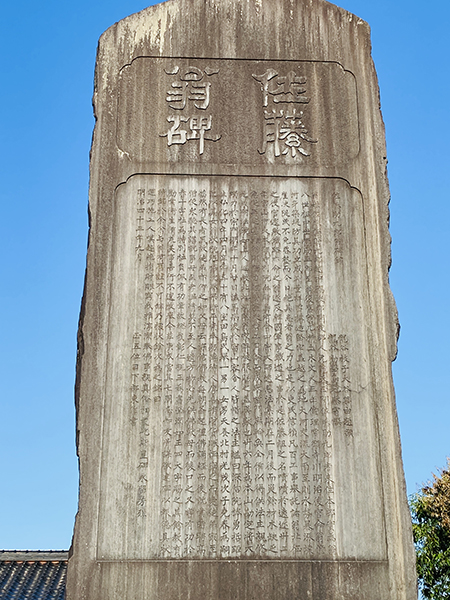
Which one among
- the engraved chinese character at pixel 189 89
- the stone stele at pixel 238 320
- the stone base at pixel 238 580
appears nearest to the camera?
the stone base at pixel 238 580

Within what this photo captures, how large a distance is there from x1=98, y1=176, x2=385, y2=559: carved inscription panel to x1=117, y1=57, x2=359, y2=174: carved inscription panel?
17cm

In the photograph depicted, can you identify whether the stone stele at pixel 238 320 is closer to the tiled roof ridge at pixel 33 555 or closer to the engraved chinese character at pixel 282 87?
the engraved chinese character at pixel 282 87

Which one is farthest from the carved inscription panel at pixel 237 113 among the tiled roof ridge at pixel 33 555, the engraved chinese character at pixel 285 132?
the tiled roof ridge at pixel 33 555

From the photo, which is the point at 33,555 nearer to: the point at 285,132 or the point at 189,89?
the point at 189,89

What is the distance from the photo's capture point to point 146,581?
13.7ft

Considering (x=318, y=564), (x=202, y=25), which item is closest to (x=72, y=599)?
(x=318, y=564)

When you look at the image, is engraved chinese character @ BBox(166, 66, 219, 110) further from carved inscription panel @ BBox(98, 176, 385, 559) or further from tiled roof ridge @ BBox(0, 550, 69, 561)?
tiled roof ridge @ BBox(0, 550, 69, 561)

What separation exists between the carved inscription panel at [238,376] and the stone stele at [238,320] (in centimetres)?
1

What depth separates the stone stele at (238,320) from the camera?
4293mm

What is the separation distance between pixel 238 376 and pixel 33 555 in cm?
1206

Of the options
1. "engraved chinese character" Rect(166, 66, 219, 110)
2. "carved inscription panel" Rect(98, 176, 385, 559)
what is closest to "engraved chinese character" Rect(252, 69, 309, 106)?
"engraved chinese character" Rect(166, 66, 219, 110)

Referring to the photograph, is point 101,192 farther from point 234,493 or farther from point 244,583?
point 244,583

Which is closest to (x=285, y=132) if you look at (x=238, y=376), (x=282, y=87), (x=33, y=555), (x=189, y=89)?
(x=282, y=87)

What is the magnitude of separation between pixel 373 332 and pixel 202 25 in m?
2.78
